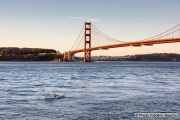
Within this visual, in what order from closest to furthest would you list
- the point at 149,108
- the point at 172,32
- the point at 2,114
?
the point at 2,114, the point at 149,108, the point at 172,32

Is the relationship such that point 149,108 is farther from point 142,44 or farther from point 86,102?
point 142,44

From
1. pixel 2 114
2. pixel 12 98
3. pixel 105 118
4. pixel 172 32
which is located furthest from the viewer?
pixel 172 32

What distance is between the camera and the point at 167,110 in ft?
58.6

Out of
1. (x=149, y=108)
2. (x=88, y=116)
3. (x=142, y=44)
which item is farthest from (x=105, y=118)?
(x=142, y=44)

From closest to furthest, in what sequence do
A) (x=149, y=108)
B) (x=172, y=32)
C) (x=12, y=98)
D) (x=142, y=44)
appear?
1. (x=149, y=108)
2. (x=12, y=98)
3. (x=142, y=44)
4. (x=172, y=32)

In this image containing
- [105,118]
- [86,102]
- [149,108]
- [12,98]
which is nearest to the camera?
[105,118]

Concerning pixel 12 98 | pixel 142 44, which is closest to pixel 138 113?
pixel 12 98

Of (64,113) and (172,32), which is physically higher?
(172,32)

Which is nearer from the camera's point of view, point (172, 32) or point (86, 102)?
point (86, 102)

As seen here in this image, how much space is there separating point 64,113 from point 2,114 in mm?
2791

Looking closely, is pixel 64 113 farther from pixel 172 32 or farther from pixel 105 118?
pixel 172 32

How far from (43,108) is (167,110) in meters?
6.00

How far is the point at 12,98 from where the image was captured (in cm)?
2239

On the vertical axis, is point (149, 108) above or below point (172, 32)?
below
